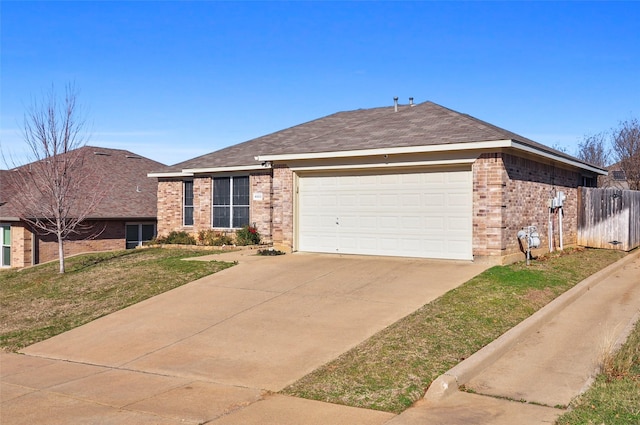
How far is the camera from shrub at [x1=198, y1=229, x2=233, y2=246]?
68.1ft

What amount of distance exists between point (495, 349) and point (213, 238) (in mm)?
14103

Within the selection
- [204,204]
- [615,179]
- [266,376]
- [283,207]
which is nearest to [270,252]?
[283,207]

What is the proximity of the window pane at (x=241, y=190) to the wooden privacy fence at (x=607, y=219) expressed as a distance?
458 inches

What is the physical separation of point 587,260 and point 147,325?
12.0m

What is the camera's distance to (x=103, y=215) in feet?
88.6

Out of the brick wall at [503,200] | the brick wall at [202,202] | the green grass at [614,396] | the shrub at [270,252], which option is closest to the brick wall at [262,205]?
the brick wall at [202,202]

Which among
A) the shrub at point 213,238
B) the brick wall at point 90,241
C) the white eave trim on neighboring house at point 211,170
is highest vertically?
the white eave trim on neighboring house at point 211,170

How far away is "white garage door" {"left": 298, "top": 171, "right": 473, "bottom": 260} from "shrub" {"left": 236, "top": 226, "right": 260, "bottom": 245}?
288cm

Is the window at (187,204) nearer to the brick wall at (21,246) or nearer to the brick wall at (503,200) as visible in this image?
the brick wall at (21,246)

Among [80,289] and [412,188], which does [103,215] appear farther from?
→ [412,188]

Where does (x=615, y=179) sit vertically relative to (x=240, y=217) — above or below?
above

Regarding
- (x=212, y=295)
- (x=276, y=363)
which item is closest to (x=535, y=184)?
(x=212, y=295)

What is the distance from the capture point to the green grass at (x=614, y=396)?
599 cm

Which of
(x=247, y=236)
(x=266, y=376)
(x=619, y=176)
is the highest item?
(x=619, y=176)
